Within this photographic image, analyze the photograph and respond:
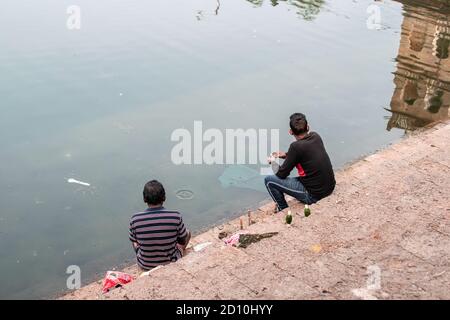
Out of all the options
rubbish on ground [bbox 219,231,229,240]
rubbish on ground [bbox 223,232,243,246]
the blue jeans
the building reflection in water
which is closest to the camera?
rubbish on ground [bbox 223,232,243,246]

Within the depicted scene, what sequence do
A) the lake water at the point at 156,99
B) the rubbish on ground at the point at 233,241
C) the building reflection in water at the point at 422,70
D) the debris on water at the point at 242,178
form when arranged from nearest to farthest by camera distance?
the rubbish on ground at the point at 233,241
the lake water at the point at 156,99
the debris on water at the point at 242,178
the building reflection in water at the point at 422,70

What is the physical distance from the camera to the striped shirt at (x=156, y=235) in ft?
16.4

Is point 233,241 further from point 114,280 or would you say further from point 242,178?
point 242,178

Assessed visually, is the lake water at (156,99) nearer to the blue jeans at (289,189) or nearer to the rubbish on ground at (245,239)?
the blue jeans at (289,189)

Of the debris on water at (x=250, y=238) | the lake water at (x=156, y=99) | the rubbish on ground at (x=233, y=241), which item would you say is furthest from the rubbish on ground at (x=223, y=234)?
the debris on water at (x=250, y=238)

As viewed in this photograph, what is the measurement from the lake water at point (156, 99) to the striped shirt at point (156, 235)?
1568mm

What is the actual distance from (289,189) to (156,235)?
6.29 ft

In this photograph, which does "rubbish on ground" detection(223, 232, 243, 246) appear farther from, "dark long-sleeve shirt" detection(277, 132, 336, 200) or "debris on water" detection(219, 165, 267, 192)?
"debris on water" detection(219, 165, 267, 192)

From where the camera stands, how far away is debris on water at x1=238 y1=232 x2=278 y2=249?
16.4 ft

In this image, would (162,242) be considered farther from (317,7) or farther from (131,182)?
(317,7)

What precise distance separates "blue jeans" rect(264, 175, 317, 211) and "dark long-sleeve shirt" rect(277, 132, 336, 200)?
70 millimetres

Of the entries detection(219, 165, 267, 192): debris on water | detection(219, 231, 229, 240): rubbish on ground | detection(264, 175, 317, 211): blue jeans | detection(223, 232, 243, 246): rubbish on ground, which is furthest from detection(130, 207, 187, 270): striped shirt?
detection(219, 165, 267, 192): debris on water

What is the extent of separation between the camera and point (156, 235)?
5066mm

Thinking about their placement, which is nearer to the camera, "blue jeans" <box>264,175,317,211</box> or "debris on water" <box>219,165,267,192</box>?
"blue jeans" <box>264,175,317,211</box>
